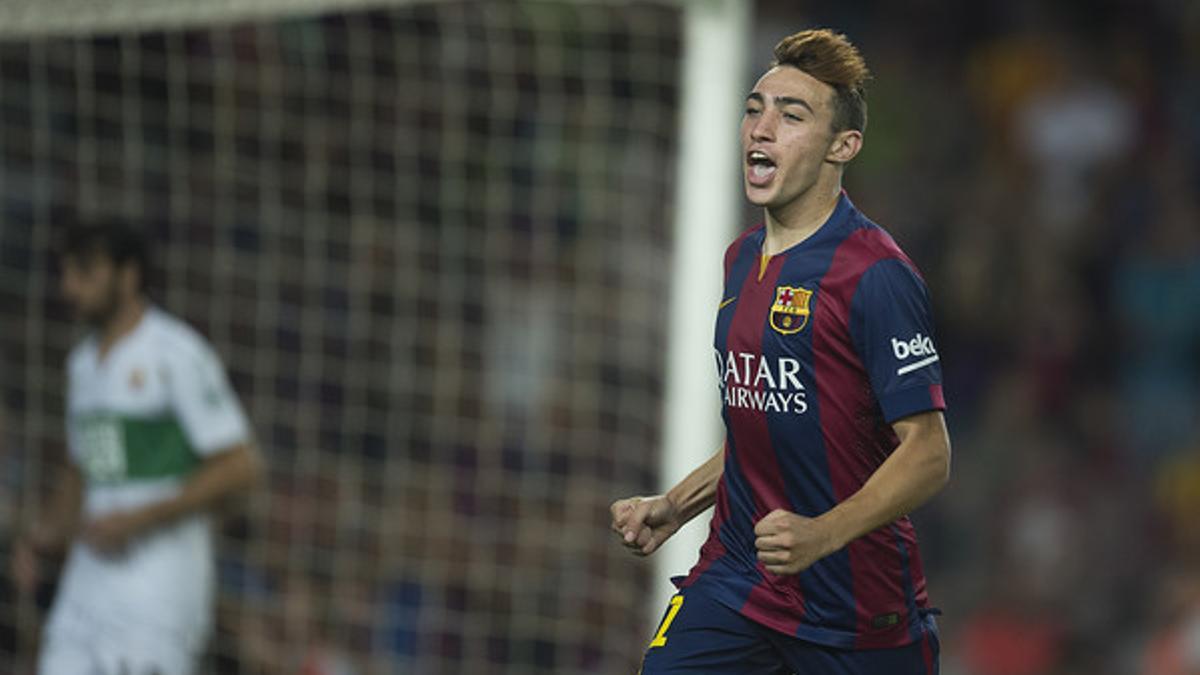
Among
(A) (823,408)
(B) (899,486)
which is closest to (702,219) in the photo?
(A) (823,408)

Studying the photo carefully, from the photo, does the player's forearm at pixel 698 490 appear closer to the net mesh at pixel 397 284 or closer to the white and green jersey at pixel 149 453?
the white and green jersey at pixel 149 453

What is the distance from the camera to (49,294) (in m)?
9.32

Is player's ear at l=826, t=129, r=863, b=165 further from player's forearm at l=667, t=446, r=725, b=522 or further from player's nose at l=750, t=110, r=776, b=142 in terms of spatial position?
player's forearm at l=667, t=446, r=725, b=522

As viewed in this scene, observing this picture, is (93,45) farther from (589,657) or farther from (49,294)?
(589,657)

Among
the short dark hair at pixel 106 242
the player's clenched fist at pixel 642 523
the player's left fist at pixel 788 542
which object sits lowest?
the player's clenched fist at pixel 642 523

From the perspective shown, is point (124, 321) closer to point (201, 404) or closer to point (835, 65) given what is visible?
point (201, 404)

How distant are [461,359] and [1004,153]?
130 inches

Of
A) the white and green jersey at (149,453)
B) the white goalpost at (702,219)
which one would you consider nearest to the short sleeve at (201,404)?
the white and green jersey at (149,453)

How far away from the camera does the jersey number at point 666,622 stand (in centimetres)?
438

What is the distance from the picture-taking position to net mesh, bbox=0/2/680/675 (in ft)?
29.1

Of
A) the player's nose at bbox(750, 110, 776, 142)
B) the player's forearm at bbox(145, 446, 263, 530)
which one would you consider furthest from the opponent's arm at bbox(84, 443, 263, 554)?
the player's nose at bbox(750, 110, 776, 142)

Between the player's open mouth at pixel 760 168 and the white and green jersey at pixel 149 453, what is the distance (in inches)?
123

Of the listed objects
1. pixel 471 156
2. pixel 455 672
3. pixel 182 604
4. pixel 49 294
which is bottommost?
pixel 455 672

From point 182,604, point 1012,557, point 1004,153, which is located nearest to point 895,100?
point 1004,153
